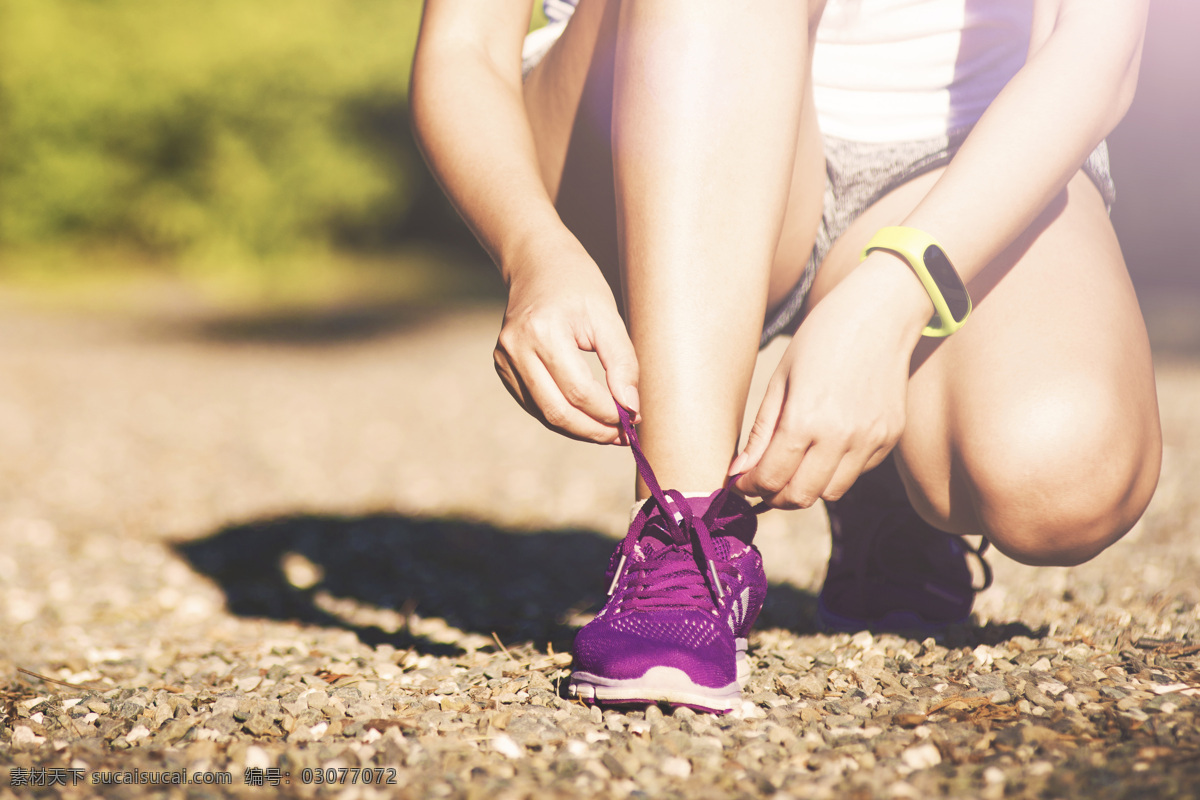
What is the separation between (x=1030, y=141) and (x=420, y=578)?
1.90 m

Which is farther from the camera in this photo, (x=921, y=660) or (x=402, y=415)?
(x=402, y=415)

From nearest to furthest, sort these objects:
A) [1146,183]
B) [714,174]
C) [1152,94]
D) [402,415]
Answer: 1. [714,174]
2. [402,415]
3. [1152,94]
4. [1146,183]

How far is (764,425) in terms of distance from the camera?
3.80ft

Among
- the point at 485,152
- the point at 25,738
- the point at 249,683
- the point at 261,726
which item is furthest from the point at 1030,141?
the point at 25,738

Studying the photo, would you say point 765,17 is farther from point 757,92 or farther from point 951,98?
point 951,98

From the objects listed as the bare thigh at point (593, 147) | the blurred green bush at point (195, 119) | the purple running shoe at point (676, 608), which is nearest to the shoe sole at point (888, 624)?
the purple running shoe at point (676, 608)

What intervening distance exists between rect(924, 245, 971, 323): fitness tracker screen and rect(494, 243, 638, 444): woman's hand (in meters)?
0.40

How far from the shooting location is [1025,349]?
1.39 m

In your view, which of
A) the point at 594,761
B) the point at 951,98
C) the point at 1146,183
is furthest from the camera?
the point at 1146,183

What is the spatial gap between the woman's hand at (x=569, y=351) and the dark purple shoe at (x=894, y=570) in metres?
0.75

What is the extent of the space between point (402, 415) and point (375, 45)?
6428mm

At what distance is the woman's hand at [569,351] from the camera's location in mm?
1127

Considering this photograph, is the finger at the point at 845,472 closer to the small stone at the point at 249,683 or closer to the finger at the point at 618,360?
the finger at the point at 618,360

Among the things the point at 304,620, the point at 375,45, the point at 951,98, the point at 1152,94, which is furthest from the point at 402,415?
the point at 1152,94
